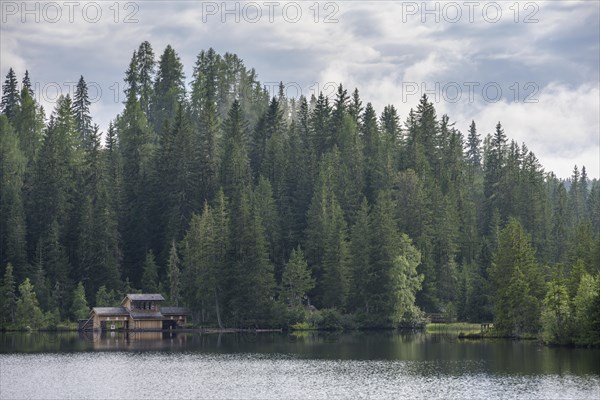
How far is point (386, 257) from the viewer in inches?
5492

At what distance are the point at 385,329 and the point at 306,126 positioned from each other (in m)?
62.9

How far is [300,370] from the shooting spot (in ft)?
268

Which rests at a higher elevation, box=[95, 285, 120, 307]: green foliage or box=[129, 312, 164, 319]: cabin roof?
box=[95, 285, 120, 307]: green foliage

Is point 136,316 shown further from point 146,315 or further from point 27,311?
point 27,311

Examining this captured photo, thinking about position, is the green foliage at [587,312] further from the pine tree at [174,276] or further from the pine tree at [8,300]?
the pine tree at [8,300]

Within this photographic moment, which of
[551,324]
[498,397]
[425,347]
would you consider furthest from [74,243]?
[498,397]

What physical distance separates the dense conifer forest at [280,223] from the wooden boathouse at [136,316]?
12.6ft

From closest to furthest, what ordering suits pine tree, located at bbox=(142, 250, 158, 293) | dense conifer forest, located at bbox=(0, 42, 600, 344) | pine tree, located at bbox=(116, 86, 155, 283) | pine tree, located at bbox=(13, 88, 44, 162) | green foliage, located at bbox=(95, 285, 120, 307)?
dense conifer forest, located at bbox=(0, 42, 600, 344), green foliage, located at bbox=(95, 285, 120, 307), pine tree, located at bbox=(142, 250, 158, 293), pine tree, located at bbox=(116, 86, 155, 283), pine tree, located at bbox=(13, 88, 44, 162)

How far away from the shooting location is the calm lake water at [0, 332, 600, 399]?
67625 mm

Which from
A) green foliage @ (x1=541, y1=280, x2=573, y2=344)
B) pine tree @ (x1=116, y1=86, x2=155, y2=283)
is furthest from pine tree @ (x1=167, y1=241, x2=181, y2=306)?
green foliage @ (x1=541, y1=280, x2=573, y2=344)

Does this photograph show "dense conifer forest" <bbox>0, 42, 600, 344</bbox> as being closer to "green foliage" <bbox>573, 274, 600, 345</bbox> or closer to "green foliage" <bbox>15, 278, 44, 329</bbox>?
"green foliage" <bbox>15, 278, 44, 329</bbox>

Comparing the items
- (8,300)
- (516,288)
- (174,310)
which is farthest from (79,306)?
(516,288)

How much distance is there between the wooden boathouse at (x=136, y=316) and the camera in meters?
143

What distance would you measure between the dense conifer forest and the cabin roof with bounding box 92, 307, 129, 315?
18.6ft
